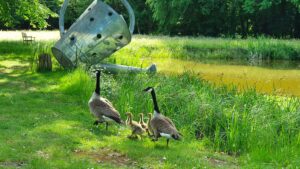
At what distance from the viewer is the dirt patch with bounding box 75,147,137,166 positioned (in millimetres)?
A: 9547

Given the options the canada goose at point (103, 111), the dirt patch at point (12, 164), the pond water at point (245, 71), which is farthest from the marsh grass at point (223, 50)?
the dirt patch at point (12, 164)

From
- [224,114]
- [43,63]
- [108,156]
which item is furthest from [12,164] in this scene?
[43,63]

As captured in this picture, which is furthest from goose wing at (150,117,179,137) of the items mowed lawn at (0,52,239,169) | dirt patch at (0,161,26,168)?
dirt patch at (0,161,26,168)

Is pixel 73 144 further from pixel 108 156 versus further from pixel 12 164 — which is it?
pixel 12 164

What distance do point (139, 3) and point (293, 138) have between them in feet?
207

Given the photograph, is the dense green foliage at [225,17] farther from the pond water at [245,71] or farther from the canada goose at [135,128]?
the canada goose at [135,128]

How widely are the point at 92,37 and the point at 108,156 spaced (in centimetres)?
1160

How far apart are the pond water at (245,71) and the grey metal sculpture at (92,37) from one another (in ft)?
14.8

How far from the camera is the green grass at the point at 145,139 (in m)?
9.70

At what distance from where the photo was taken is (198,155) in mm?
10461

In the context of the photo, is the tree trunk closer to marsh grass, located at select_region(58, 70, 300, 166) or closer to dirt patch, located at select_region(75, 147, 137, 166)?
marsh grass, located at select_region(58, 70, 300, 166)

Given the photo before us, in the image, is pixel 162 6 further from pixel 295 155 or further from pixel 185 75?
pixel 295 155

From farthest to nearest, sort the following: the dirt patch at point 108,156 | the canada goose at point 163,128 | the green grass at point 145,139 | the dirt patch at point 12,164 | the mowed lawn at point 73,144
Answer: the canada goose at point 163,128
the green grass at point 145,139
the dirt patch at point 108,156
the mowed lawn at point 73,144
the dirt patch at point 12,164

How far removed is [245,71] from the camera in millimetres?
28719
